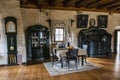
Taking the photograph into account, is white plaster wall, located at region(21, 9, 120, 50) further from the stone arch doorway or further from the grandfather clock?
the grandfather clock

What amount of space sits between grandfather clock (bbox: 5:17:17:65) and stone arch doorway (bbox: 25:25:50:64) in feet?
4.51

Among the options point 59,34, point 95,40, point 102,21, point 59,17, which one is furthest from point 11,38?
point 102,21

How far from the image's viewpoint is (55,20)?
357 inches

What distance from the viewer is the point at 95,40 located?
379 inches

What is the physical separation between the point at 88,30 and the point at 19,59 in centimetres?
503

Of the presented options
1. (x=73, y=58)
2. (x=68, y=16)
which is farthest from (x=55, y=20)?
(x=73, y=58)

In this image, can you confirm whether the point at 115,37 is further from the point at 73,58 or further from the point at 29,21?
the point at 29,21

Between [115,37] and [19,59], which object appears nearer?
[19,59]

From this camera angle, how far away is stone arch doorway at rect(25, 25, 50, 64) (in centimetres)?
838

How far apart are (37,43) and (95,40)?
3957mm

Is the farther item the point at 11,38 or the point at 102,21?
the point at 102,21

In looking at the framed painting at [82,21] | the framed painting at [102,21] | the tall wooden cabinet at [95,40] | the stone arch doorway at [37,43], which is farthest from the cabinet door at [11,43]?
the framed painting at [102,21]

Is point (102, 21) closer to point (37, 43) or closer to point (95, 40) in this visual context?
point (95, 40)

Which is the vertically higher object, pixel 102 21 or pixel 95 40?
pixel 102 21
